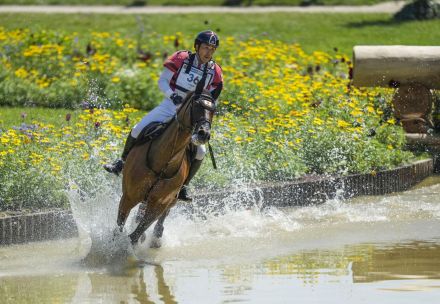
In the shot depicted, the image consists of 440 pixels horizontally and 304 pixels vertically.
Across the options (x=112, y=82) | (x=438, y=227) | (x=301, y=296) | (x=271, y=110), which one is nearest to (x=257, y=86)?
(x=271, y=110)

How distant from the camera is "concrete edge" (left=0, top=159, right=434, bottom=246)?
11742 mm

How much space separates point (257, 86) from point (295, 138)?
2353mm

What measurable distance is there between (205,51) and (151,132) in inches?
37.2

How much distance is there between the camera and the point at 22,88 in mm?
17734

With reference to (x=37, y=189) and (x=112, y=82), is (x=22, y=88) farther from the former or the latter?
(x=37, y=189)

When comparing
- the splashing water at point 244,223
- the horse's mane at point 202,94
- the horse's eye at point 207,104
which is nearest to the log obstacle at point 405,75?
the splashing water at point 244,223

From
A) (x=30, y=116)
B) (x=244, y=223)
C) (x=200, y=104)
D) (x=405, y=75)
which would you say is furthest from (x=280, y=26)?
(x=200, y=104)

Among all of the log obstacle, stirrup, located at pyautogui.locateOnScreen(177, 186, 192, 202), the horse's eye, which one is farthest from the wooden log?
the horse's eye

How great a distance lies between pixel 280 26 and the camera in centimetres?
2528

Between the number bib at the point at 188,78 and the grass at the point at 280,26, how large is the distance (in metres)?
11.2

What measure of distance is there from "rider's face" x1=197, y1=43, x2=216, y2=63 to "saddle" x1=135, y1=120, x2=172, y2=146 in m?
0.76

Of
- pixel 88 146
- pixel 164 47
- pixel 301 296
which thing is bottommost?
pixel 301 296

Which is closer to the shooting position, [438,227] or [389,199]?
[438,227]

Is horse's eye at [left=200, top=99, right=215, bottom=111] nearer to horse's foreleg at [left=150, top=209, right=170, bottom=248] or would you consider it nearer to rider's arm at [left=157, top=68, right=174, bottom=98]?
rider's arm at [left=157, top=68, right=174, bottom=98]
